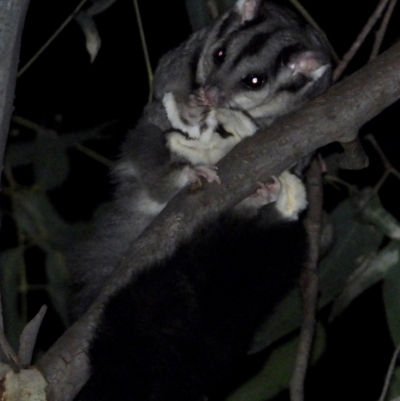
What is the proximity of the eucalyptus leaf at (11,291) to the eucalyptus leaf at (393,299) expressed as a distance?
4.20 ft

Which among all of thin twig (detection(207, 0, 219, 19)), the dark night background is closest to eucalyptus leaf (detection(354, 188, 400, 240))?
thin twig (detection(207, 0, 219, 19))

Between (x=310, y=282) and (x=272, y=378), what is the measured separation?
14.5 inches

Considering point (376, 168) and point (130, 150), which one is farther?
point (376, 168)

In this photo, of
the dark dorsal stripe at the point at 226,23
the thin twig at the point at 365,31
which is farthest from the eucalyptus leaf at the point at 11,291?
the thin twig at the point at 365,31

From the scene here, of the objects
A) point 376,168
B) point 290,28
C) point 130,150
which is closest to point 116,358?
point 130,150

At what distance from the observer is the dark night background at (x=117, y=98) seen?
4152 millimetres

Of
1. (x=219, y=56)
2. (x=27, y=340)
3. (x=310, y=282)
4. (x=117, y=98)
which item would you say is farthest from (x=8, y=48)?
(x=117, y=98)

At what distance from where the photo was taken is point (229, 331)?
6.29 feet

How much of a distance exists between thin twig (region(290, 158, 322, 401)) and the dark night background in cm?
113

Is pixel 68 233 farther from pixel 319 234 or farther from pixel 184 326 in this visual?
pixel 184 326

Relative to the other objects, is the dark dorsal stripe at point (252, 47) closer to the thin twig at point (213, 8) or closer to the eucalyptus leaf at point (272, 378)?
the thin twig at point (213, 8)

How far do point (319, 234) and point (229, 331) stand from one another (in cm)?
86

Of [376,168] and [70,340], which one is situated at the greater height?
[70,340]

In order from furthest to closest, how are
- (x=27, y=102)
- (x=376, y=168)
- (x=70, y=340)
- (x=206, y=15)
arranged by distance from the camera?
(x=27, y=102)
(x=376, y=168)
(x=206, y=15)
(x=70, y=340)
